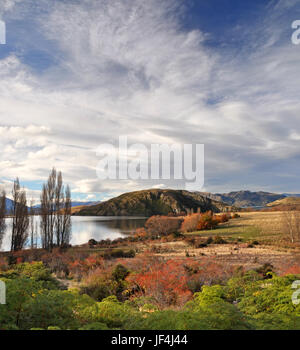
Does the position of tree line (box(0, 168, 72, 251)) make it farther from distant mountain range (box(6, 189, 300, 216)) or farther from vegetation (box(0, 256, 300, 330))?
distant mountain range (box(6, 189, 300, 216))

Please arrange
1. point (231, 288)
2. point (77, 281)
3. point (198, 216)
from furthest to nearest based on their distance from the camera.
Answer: point (198, 216) → point (77, 281) → point (231, 288)

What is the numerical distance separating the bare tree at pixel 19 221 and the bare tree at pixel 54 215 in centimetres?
204

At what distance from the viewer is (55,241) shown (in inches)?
1041

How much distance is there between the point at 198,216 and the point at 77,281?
3838cm

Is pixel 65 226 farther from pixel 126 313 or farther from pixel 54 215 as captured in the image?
pixel 126 313

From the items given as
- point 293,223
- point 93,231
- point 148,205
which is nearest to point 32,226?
point 93,231

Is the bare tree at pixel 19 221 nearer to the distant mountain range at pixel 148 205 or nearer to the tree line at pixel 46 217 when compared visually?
the tree line at pixel 46 217

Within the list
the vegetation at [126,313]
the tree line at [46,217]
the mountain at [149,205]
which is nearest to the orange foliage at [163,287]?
the vegetation at [126,313]

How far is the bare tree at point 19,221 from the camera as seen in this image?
25.4 metres

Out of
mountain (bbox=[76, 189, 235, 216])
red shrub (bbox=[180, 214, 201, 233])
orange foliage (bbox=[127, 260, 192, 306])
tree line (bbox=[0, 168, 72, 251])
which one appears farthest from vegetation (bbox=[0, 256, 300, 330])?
mountain (bbox=[76, 189, 235, 216])

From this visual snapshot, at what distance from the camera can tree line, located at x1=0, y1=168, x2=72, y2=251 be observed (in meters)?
25.5

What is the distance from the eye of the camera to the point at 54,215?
26.6 metres
